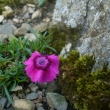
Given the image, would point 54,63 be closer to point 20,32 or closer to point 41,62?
point 41,62

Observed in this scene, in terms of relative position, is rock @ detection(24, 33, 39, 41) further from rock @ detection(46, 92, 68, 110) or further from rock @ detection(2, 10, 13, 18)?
rock @ detection(46, 92, 68, 110)

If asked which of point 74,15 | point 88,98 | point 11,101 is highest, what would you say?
point 74,15

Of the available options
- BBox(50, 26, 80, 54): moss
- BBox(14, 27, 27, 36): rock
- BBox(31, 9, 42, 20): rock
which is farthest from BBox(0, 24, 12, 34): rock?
BBox(50, 26, 80, 54): moss

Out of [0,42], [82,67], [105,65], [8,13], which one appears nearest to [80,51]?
[82,67]

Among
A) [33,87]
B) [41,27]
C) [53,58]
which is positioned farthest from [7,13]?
[53,58]

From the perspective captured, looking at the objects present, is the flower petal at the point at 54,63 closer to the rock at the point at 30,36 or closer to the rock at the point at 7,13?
the rock at the point at 30,36

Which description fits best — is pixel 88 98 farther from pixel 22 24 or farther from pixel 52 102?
pixel 22 24

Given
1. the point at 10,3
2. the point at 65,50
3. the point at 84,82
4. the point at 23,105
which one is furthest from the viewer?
the point at 10,3
